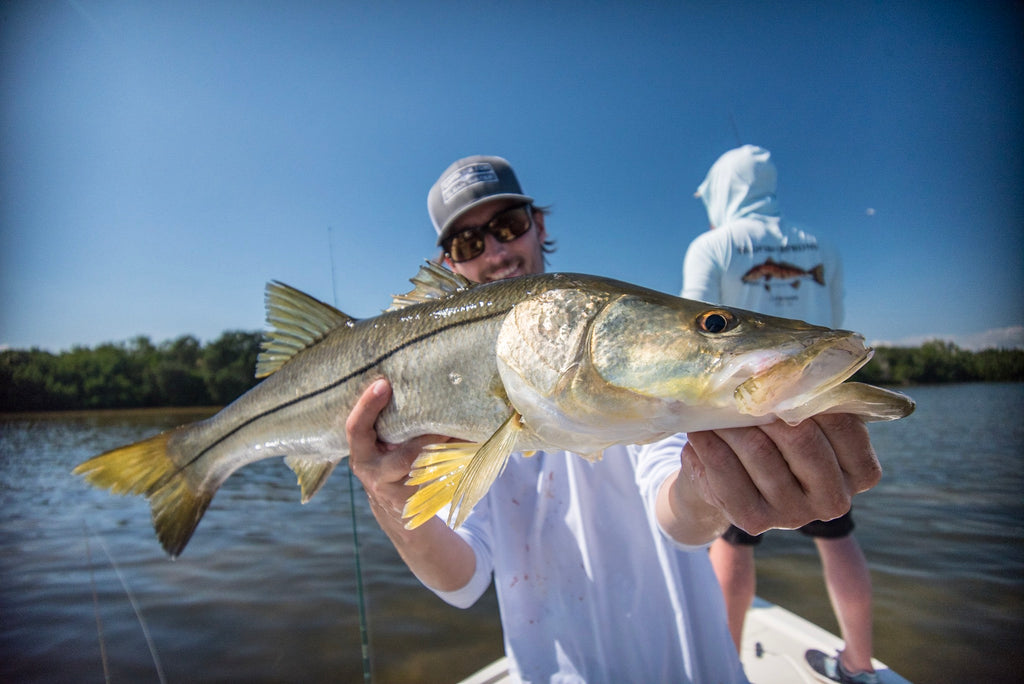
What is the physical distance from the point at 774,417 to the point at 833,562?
2800 mm

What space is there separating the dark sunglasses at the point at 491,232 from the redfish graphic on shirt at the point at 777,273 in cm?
154

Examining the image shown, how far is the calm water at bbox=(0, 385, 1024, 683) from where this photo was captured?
15.8ft

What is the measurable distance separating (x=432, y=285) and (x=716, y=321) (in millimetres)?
945

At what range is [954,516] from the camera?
8398 millimetres

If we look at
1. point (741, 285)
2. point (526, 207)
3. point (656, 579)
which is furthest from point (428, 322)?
point (741, 285)

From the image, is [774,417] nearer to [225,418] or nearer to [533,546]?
[533,546]

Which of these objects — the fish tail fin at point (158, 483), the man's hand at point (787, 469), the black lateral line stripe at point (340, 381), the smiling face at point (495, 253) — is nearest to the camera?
the man's hand at point (787, 469)

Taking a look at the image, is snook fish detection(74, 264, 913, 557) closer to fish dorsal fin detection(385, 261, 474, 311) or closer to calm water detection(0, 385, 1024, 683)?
fish dorsal fin detection(385, 261, 474, 311)

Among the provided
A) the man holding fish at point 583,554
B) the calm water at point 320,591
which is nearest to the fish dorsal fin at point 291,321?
the man holding fish at point 583,554

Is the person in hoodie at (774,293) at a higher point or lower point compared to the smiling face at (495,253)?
lower

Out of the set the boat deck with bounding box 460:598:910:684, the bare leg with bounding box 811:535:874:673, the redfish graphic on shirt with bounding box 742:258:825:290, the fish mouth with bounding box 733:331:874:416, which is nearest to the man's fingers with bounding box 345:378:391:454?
the fish mouth with bounding box 733:331:874:416

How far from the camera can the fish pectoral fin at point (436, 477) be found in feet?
4.18

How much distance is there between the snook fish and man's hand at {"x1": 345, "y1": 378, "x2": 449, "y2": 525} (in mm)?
50

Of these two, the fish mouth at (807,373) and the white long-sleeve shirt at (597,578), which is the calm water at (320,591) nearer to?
the white long-sleeve shirt at (597,578)
